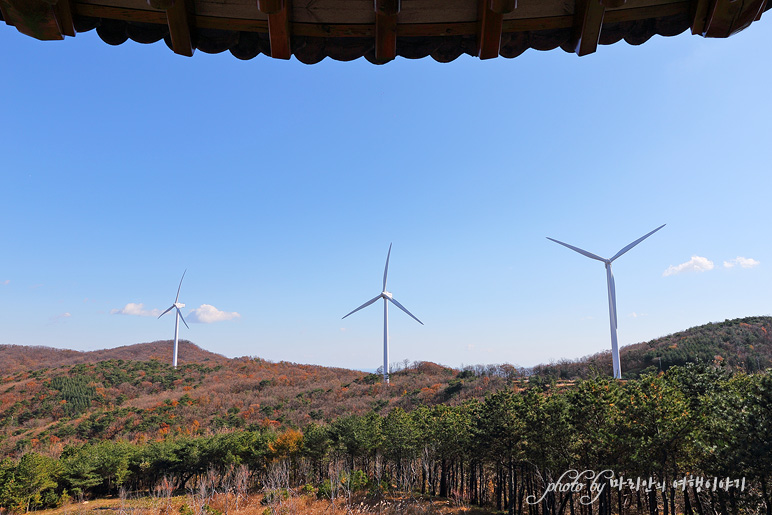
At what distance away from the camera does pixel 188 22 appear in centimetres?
276

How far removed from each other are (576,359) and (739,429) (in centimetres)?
8172

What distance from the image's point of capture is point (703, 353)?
62375 millimetres

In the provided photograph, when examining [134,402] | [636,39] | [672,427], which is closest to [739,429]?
[672,427]

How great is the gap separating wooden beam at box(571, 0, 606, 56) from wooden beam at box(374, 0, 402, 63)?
1.21m

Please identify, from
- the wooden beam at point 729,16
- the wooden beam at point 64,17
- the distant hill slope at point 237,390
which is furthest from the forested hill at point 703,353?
the wooden beam at point 64,17

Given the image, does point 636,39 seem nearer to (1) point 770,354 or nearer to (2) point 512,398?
(2) point 512,398

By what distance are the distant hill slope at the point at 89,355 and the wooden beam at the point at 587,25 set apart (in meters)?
118

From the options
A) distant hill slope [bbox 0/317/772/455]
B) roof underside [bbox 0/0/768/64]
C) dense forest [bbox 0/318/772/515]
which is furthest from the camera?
distant hill slope [bbox 0/317/772/455]

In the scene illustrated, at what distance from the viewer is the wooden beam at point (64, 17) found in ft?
8.56

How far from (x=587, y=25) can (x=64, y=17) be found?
11.0 ft

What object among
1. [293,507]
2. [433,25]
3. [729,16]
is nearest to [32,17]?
[433,25]

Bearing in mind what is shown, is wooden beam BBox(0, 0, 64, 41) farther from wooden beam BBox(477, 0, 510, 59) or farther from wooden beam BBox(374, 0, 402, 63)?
wooden beam BBox(477, 0, 510, 59)

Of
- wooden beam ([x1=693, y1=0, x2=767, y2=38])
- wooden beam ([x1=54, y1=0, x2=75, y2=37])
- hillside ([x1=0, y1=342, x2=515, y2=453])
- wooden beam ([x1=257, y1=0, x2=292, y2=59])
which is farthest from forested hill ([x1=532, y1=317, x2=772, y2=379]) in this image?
wooden beam ([x1=54, y1=0, x2=75, y2=37])

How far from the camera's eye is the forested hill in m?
59.8
